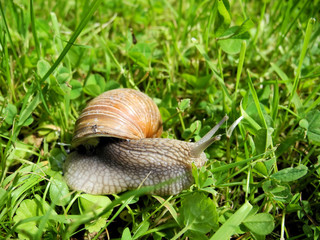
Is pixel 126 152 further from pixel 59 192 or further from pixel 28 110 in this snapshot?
pixel 28 110

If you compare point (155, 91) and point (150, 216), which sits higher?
point (155, 91)

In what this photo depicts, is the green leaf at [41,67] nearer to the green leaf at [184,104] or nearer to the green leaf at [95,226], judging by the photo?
the green leaf at [184,104]

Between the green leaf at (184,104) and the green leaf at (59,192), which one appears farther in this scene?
the green leaf at (184,104)

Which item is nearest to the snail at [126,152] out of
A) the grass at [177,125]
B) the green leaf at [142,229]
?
the grass at [177,125]

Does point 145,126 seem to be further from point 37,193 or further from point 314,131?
point 314,131

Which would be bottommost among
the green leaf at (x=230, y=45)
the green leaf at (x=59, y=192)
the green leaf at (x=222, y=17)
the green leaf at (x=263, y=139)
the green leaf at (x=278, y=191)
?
the green leaf at (x=59, y=192)

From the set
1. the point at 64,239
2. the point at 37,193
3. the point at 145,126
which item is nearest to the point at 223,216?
the point at 145,126
